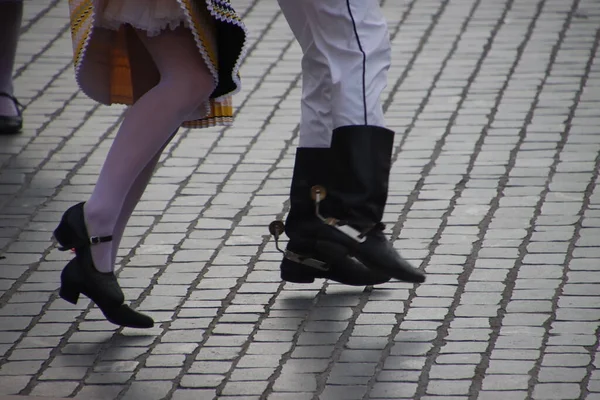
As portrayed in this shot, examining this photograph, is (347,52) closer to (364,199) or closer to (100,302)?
(364,199)

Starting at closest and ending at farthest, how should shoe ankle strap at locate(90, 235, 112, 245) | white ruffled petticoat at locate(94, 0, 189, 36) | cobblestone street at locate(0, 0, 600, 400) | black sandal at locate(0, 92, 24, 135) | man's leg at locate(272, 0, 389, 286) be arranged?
cobblestone street at locate(0, 0, 600, 400) → white ruffled petticoat at locate(94, 0, 189, 36) → shoe ankle strap at locate(90, 235, 112, 245) → man's leg at locate(272, 0, 389, 286) → black sandal at locate(0, 92, 24, 135)

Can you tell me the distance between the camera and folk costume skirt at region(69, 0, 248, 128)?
140 inches

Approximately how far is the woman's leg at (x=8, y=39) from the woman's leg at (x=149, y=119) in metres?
2.48

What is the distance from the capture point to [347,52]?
3.89 metres

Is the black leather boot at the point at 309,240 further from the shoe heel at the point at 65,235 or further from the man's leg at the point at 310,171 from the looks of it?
the shoe heel at the point at 65,235

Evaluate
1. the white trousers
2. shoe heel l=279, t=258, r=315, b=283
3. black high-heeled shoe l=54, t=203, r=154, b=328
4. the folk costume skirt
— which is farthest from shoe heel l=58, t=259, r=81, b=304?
the white trousers

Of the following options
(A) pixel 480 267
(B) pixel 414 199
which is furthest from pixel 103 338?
(B) pixel 414 199

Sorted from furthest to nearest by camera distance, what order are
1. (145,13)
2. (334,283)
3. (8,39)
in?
(8,39) → (334,283) → (145,13)

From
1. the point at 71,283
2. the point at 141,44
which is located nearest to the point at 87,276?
the point at 71,283

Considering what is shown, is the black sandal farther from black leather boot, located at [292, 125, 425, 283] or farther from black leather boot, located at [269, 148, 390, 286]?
black leather boot, located at [292, 125, 425, 283]

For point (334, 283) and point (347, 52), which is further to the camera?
point (334, 283)

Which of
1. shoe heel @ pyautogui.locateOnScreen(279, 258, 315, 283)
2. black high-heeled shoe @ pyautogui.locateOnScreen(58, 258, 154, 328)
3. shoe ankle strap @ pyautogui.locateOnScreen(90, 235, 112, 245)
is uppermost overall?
shoe ankle strap @ pyautogui.locateOnScreen(90, 235, 112, 245)

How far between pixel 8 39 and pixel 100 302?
2.72 m

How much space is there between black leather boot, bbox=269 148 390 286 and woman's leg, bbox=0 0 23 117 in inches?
93.7
